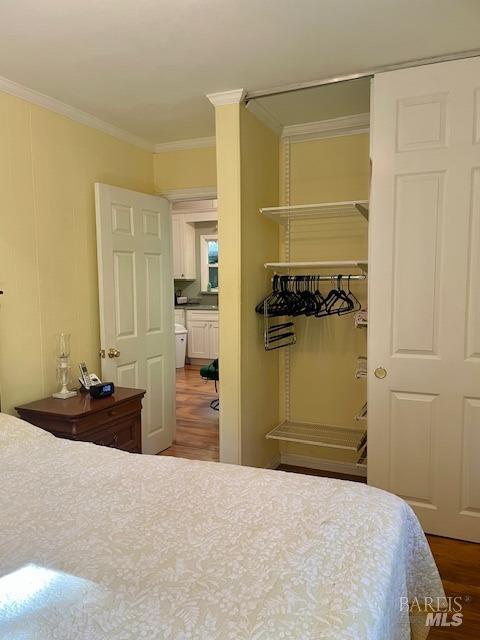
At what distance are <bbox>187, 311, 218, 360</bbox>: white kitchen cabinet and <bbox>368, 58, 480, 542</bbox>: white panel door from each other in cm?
488

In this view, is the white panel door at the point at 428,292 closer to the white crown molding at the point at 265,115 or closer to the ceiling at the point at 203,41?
the ceiling at the point at 203,41

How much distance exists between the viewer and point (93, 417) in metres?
2.64

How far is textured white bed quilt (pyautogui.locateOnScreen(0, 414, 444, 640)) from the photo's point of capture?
98cm

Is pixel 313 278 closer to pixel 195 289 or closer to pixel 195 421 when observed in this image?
pixel 195 421

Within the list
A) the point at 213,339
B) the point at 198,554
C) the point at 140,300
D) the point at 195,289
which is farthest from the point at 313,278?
the point at 195,289

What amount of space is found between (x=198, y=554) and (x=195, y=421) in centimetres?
365

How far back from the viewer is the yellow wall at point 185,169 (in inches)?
147

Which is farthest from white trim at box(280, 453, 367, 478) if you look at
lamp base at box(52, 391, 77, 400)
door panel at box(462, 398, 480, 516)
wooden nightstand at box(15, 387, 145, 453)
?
lamp base at box(52, 391, 77, 400)

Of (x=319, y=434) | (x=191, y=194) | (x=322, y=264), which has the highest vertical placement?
(x=191, y=194)

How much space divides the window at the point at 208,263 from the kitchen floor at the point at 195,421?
1.65 metres

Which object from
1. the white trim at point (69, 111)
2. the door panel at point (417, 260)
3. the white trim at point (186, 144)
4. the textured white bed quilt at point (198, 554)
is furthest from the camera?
the white trim at point (186, 144)

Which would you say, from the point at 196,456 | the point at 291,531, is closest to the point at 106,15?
the point at 291,531

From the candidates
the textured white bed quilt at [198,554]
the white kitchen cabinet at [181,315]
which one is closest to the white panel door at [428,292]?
the textured white bed quilt at [198,554]

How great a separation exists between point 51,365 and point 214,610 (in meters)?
2.28
